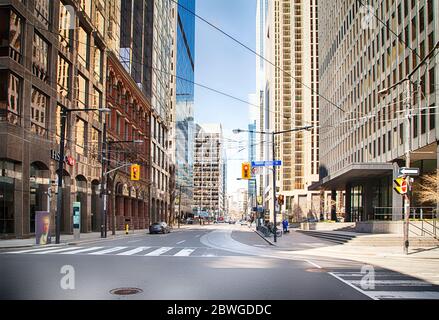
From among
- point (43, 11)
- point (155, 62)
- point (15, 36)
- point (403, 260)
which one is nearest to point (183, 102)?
point (155, 62)

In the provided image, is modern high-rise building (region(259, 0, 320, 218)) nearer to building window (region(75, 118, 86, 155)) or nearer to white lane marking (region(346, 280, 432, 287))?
building window (region(75, 118, 86, 155))

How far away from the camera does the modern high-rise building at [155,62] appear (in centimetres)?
6456

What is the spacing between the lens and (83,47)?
155 feet

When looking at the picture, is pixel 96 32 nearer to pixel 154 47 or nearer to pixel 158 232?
pixel 158 232

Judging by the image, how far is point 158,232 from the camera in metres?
50.6

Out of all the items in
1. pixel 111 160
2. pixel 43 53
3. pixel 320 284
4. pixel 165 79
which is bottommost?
pixel 320 284

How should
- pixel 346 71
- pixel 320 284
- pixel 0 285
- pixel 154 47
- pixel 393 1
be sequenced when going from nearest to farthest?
pixel 0 285 < pixel 320 284 < pixel 393 1 < pixel 346 71 < pixel 154 47

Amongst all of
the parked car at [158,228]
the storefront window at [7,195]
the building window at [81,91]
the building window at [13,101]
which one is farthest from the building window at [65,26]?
the parked car at [158,228]

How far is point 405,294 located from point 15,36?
104 ft

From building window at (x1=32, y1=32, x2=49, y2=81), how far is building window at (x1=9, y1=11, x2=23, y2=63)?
2.23 metres

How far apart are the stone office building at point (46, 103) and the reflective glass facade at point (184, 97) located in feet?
188

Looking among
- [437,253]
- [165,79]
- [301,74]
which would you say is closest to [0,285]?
[437,253]

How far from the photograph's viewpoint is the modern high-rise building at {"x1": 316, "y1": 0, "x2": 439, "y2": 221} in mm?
36156

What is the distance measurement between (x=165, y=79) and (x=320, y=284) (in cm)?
8684
